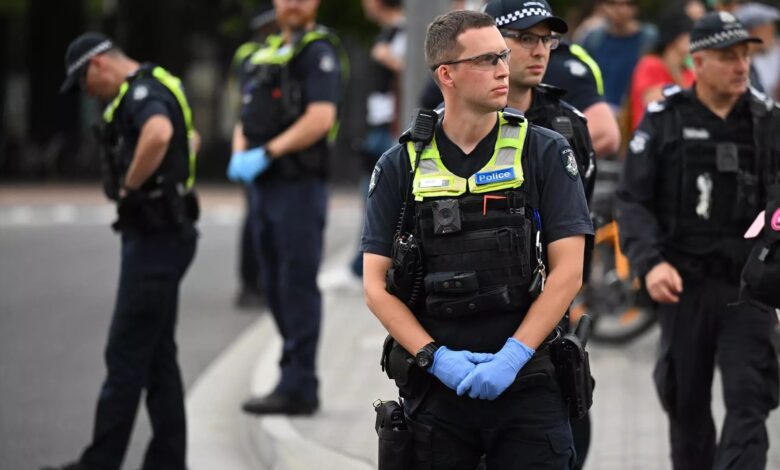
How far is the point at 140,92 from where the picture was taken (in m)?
6.87

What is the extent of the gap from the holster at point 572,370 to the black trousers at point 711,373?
51.5 inches

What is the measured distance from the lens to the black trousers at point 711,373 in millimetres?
5810

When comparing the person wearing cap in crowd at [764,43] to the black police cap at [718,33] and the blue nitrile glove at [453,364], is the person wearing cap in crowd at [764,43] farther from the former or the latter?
the blue nitrile glove at [453,364]

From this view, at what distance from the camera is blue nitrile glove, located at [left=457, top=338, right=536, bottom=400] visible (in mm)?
4434

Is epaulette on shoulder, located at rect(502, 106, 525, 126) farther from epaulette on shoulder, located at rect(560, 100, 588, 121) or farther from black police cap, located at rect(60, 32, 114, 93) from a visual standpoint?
black police cap, located at rect(60, 32, 114, 93)

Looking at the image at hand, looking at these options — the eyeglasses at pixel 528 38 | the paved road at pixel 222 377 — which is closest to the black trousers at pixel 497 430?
the eyeglasses at pixel 528 38

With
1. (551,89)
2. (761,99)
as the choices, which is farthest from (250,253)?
(551,89)

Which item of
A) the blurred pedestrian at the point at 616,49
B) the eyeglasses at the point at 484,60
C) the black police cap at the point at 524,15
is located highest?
the eyeglasses at the point at 484,60

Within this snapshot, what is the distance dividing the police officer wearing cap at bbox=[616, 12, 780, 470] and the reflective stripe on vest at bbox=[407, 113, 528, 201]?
155 cm

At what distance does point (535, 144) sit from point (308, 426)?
3.30 meters

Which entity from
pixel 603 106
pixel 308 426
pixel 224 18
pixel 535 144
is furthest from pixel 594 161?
pixel 224 18

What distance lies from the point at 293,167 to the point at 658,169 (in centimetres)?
230

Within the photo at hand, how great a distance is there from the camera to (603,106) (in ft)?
20.7

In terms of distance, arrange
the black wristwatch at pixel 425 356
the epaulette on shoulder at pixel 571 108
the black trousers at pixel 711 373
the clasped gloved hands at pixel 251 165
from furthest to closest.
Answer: the clasped gloved hands at pixel 251 165 < the black trousers at pixel 711 373 < the epaulette on shoulder at pixel 571 108 < the black wristwatch at pixel 425 356
